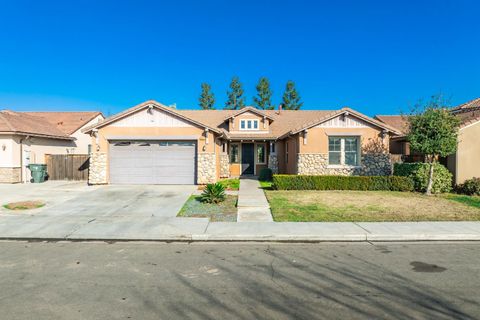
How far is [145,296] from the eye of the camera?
4.46 m

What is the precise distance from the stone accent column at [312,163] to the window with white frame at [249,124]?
7093mm

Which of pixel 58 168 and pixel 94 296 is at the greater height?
pixel 58 168

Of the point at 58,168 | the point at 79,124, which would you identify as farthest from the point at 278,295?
the point at 79,124

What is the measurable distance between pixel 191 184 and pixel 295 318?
13915mm

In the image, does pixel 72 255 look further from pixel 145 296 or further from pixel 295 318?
pixel 295 318

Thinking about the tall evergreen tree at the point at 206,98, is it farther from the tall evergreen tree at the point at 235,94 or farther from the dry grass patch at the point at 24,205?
the dry grass patch at the point at 24,205

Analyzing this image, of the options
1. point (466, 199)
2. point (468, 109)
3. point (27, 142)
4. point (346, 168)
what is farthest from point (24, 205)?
point (468, 109)

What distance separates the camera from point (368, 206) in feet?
37.0

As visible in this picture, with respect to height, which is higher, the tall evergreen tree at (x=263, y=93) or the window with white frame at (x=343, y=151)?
the tall evergreen tree at (x=263, y=93)

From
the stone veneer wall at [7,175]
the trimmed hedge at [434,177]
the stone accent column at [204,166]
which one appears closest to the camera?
the trimmed hedge at [434,177]

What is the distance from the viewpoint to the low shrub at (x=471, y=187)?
45.8 ft

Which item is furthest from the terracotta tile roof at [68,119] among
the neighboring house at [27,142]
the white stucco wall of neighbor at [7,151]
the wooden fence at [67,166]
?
the white stucco wall of neighbor at [7,151]

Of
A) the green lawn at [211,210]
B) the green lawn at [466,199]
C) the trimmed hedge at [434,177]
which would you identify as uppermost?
the trimmed hedge at [434,177]

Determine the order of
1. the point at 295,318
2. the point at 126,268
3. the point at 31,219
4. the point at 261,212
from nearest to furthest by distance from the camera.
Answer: the point at 295,318 < the point at 126,268 < the point at 31,219 < the point at 261,212
